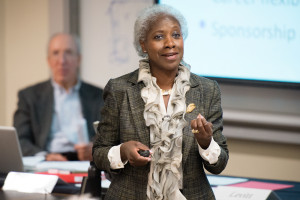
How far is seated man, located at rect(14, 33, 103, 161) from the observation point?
378 centimetres

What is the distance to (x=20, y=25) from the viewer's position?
455 cm

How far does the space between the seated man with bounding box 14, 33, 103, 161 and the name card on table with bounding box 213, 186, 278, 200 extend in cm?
144

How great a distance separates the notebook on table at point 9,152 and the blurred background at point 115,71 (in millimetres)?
1776

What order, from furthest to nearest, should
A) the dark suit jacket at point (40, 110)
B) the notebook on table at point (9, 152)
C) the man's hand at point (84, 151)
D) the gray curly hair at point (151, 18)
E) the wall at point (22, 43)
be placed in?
the wall at point (22, 43), the dark suit jacket at point (40, 110), the man's hand at point (84, 151), the notebook on table at point (9, 152), the gray curly hair at point (151, 18)

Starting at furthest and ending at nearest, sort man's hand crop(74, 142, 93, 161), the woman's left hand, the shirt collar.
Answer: the shirt collar, man's hand crop(74, 142, 93, 161), the woman's left hand

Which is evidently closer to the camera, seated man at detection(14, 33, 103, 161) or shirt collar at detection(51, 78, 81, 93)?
seated man at detection(14, 33, 103, 161)

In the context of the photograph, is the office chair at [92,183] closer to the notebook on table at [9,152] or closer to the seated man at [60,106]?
the notebook on table at [9,152]

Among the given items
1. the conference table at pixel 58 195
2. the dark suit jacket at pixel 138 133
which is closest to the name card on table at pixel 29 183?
the conference table at pixel 58 195

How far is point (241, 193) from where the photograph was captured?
8.04ft

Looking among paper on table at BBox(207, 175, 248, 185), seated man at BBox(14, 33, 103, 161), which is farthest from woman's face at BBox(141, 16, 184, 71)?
seated man at BBox(14, 33, 103, 161)

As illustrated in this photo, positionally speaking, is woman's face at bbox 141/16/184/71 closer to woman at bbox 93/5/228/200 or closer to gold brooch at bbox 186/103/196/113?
woman at bbox 93/5/228/200

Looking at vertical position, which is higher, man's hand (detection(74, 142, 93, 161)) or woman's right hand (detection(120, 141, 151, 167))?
woman's right hand (detection(120, 141, 151, 167))

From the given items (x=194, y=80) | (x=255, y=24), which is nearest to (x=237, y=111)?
(x=255, y=24)

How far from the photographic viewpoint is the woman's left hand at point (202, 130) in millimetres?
1741
